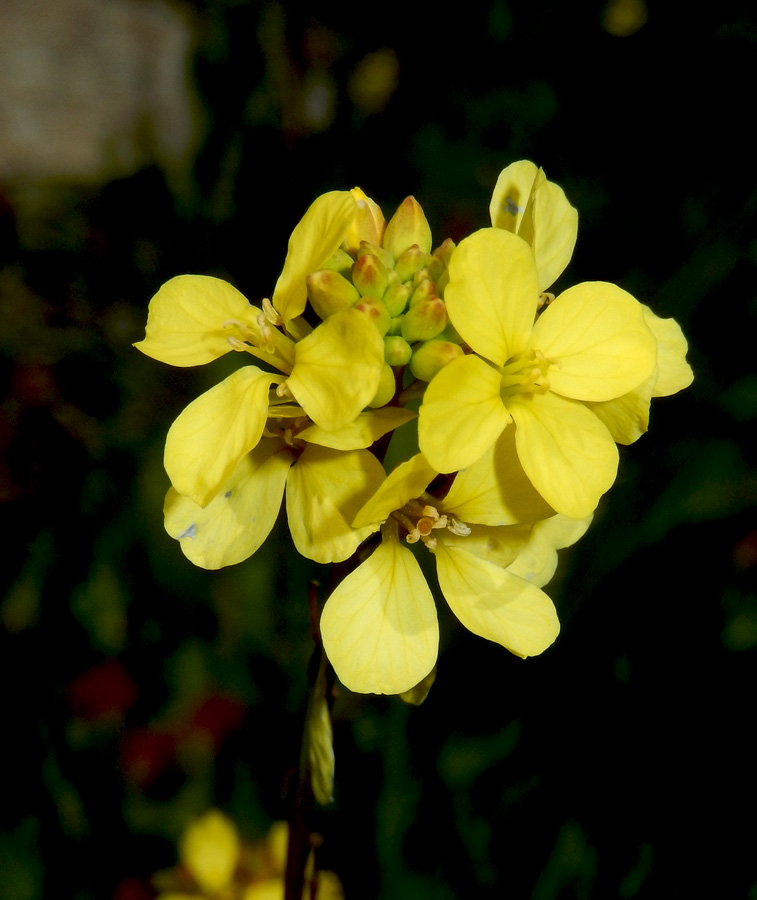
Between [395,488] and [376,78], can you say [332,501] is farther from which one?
[376,78]

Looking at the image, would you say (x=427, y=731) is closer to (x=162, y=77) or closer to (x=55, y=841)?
(x=55, y=841)

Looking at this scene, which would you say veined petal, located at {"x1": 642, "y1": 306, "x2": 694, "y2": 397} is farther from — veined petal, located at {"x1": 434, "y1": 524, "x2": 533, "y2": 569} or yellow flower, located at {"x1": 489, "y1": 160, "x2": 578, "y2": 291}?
veined petal, located at {"x1": 434, "y1": 524, "x2": 533, "y2": 569}

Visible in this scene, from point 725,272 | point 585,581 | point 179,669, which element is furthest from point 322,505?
point 725,272

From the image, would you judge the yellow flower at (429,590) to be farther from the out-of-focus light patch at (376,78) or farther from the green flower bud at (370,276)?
the out-of-focus light patch at (376,78)

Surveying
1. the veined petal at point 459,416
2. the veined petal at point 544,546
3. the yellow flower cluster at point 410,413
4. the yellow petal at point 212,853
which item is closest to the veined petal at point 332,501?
the yellow flower cluster at point 410,413

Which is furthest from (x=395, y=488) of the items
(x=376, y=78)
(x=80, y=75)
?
(x=80, y=75)

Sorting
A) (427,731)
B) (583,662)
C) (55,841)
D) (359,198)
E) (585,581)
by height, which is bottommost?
(55,841)
